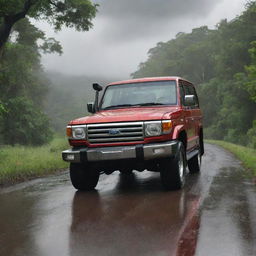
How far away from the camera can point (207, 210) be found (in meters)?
5.57

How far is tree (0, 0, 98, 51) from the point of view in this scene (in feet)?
52.7

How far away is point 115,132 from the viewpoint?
6875 millimetres

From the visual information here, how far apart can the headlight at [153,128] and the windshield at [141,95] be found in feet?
3.90

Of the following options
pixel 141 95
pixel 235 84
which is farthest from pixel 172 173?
pixel 235 84

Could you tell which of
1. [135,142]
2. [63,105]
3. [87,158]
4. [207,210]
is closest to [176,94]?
[135,142]

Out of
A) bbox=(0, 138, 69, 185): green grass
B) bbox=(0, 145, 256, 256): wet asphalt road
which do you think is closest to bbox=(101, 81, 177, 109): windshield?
bbox=(0, 145, 256, 256): wet asphalt road

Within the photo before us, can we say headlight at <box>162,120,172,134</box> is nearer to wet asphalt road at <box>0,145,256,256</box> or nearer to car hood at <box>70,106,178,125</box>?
car hood at <box>70,106,178,125</box>

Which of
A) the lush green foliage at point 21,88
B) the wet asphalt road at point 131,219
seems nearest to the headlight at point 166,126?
the wet asphalt road at point 131,219

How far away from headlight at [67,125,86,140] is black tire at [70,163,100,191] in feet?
1.86

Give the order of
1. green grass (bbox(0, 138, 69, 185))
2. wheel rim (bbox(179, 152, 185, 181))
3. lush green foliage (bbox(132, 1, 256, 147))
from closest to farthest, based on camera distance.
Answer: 1. wheel rim (bbox(179, 152, 185, 181))
2. green grass (bbox(0, 138, 69, 185))
3. lush green foliage (bbox(132, 1, 256, 147))

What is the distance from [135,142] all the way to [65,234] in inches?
101

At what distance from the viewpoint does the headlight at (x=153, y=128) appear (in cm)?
676

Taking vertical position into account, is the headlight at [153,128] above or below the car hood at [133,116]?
below

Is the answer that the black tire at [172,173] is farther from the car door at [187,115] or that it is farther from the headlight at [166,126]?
the car door at [187,115]
